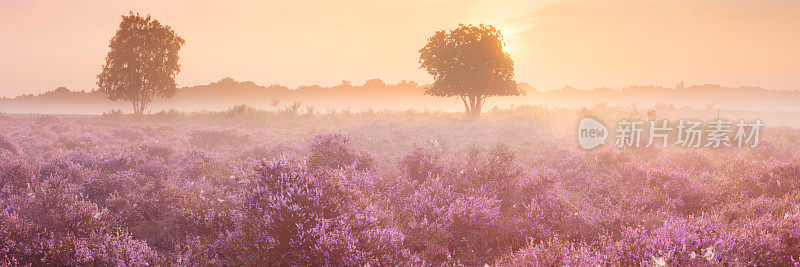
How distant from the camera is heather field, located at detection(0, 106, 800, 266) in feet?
13.7

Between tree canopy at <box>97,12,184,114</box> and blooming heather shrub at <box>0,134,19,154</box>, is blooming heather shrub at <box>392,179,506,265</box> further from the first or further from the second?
tree canopy at <box>97,12,184,114</box>

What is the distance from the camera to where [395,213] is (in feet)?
19.6

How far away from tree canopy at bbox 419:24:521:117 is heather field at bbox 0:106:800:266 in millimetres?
20278

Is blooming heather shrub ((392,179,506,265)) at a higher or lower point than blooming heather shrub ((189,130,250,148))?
lower

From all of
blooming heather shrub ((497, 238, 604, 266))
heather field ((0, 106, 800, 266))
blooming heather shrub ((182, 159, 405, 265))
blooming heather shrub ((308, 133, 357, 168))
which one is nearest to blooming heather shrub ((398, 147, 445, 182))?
heather field ((0, 106, 800, 266))

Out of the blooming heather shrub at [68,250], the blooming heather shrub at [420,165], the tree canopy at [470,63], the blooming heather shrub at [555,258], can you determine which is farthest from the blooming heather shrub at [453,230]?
the tree canopy at [470,63]

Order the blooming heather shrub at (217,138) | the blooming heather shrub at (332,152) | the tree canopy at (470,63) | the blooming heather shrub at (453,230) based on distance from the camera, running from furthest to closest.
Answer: the tree canopy at (470,63) → the blooming heather shrub at (217,138) → the blooming heather shrub at (332,152) → the blooming heather shrub at (453,230)

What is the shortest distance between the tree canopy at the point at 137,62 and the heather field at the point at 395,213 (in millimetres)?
25738

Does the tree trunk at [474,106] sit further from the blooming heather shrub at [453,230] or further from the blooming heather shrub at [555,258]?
the blooming heather shrub at [555,258]

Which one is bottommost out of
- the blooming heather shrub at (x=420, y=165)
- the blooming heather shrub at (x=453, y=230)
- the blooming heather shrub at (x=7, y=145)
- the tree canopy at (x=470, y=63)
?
the blooming heather shrub at (x=453, y=230)

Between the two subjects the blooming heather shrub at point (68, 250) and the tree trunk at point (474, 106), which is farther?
the tree trunk at point (474, 106)

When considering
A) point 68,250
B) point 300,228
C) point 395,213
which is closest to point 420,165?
point 395,213

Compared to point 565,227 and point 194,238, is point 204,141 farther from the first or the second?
point 565,227

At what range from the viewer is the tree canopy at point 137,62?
31.6 m
